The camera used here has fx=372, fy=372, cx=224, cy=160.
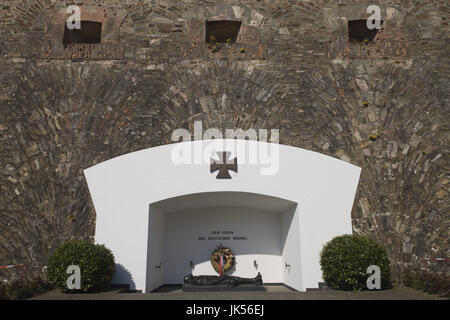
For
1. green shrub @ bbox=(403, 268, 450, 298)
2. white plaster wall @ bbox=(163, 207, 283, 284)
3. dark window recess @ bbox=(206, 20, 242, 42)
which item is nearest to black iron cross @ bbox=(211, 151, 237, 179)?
white plaster wall @ bbox=(163, 207, 283, 284)

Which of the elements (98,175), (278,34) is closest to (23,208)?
(98,175)

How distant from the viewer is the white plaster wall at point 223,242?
985 centimetres

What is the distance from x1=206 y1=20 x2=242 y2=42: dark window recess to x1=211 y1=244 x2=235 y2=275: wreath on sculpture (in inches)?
225

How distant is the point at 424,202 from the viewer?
8789 mm

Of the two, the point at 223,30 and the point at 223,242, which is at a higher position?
the point at 223,30

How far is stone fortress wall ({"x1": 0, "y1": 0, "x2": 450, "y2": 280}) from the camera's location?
8742mm

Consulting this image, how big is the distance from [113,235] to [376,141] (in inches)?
265

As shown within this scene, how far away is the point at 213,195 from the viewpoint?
8938mm

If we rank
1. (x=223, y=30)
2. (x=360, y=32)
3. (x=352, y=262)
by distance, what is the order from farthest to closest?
1. (x=360, y=32)
2. (x=223, y=30)
3. (x=352, y=262)

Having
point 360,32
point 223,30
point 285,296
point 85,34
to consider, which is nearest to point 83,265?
point 285,296

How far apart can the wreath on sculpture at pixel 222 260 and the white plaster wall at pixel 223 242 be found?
153mm

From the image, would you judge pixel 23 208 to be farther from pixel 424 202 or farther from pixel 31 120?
pixel 424 202

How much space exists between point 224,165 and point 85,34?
5.74 m

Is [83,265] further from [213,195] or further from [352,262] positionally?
[352,262]
